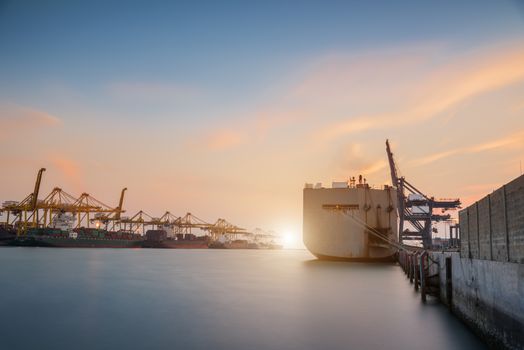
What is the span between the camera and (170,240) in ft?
499

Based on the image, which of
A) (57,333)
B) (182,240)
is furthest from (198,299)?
(182,240)

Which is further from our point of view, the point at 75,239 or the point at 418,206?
the point at 75,239

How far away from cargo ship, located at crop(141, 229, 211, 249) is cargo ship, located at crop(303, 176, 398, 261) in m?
112

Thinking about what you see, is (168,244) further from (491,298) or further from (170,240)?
(491,298)

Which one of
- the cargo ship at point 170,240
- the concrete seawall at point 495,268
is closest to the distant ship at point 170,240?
the cargo ship at point 170,240

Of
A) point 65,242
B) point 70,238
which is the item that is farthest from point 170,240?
point 65,242

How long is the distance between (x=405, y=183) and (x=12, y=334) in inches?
2951

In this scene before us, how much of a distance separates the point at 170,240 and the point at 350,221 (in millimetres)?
119097

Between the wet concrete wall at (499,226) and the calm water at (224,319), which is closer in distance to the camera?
the wet concrete wall at (499,226)

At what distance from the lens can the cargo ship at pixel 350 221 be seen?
142 feet

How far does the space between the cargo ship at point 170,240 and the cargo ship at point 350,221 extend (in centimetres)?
11186

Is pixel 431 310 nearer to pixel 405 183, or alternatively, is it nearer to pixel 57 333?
pixel 57 333

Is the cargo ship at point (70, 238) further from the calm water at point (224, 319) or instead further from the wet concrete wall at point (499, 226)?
the wet concrete wall at point (499, 226)

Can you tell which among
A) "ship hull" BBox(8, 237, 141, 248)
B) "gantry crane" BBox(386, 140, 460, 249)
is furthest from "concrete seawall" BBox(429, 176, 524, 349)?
"ship hull" BBox(8, 237, 141, 248)
